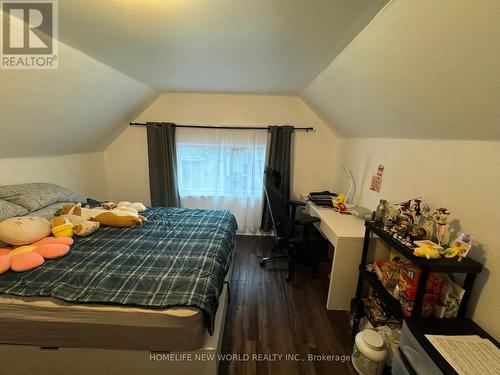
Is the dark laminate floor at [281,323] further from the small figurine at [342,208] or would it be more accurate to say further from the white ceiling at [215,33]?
the white ceiling at [215,33]

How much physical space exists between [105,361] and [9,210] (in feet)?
4.66

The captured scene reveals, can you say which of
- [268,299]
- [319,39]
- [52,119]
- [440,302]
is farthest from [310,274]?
[52,119]

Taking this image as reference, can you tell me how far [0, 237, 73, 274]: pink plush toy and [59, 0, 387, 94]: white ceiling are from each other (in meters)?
1.46

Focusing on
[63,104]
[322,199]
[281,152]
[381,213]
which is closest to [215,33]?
[63,104]

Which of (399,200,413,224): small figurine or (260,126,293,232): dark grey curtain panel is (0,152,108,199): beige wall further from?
(399,200,413,224): small figurine

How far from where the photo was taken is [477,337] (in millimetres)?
1065

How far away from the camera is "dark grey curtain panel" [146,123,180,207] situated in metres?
3.20

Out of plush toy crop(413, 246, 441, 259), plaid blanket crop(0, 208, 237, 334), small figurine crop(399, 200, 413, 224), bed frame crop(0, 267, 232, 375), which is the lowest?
bed frame crop(0, 267, 232, 375)

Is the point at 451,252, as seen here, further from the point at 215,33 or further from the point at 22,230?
the point at 22,230

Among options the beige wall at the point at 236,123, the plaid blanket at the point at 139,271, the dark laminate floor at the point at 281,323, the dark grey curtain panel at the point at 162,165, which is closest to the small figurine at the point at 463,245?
the dark laminate floor at the point at 281,323

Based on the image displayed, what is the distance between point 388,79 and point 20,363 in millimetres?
2880

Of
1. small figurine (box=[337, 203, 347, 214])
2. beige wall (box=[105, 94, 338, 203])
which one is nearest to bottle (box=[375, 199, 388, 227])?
small figurine (box=[337, 203, 347, 214])

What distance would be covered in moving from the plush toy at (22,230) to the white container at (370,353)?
8.06ft

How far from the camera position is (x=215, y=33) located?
144 centimetres
